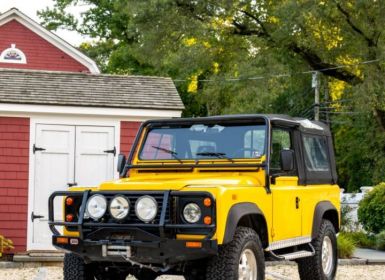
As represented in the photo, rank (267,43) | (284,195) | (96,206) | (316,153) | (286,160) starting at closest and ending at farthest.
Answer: (96,206) < (286,160) < (284,195) < (316,153) < (267,43)

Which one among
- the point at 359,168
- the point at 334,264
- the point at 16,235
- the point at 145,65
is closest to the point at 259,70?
the point at 145,65

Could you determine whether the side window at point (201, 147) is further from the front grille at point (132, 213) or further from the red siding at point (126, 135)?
the red siding at point (126, 135)

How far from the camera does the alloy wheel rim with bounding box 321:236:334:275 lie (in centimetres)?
991

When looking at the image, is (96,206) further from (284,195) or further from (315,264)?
(315,264)

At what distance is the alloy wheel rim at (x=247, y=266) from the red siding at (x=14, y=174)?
6.22 meters

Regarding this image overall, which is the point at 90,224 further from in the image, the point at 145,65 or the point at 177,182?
the point at 145,65

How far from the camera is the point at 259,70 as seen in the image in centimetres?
2716

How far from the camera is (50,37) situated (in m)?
25.6

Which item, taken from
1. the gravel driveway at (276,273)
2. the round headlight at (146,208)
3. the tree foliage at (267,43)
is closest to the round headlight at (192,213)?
the round headlight at (146,208)

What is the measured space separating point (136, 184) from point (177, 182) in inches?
16.4

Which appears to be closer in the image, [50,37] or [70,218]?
[70,218]

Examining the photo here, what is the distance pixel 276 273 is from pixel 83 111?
421 cm

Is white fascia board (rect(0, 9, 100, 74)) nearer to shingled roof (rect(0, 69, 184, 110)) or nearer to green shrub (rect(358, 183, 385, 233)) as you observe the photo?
green shrub (rect(358, 183, 385, 233))

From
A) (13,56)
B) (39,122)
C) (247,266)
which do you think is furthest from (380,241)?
(13,56)
